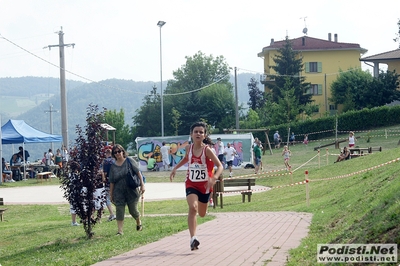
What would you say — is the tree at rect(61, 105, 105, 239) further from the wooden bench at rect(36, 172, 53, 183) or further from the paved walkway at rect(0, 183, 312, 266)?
the wooden bench at rect(36, 172, 53, 183)

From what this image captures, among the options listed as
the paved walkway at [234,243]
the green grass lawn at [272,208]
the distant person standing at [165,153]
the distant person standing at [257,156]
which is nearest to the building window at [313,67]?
the distant person standing at [165,153]

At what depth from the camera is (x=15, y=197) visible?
30.7 metres

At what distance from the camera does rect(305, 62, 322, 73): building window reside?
3720 inches

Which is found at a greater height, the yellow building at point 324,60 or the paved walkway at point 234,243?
the yellow building at point 324,60

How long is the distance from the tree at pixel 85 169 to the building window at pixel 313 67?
82931 mm

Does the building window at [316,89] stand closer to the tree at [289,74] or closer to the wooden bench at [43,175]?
the tree at [289,74]

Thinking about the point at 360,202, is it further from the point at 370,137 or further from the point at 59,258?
the point at 370,137

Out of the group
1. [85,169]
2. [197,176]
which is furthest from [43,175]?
[197,176]

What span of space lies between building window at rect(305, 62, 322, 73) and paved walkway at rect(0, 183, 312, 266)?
263ft

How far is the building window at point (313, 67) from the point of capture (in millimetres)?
94500

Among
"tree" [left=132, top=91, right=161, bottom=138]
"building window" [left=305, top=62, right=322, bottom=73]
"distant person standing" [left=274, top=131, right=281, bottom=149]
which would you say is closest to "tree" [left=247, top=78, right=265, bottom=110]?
"building window" [left=305, top=62, right=322, bottom=73]

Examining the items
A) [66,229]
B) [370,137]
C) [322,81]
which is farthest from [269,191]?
[322,81]

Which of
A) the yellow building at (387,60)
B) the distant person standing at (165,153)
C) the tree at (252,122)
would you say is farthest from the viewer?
the yellow building at (387,60)

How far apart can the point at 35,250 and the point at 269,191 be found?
14.2 meters
